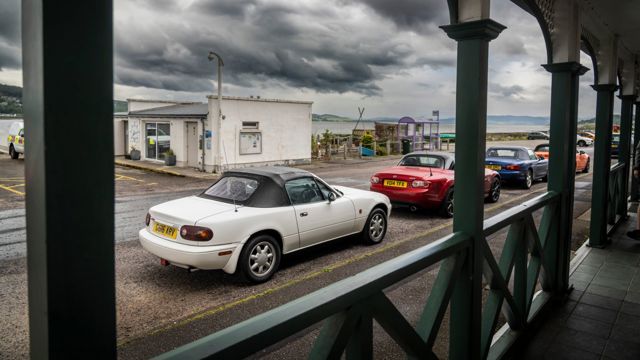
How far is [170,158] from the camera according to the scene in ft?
71.8

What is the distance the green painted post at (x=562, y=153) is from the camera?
15.2 ft

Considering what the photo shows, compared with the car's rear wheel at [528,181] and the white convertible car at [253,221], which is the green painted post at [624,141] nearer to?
the white convertible car at [253,221]

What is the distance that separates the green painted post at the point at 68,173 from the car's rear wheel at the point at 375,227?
269 inches

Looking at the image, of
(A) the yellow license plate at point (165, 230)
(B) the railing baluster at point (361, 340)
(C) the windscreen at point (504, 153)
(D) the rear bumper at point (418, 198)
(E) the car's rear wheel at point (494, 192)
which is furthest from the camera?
(C) the windscreen at point (504, 153)

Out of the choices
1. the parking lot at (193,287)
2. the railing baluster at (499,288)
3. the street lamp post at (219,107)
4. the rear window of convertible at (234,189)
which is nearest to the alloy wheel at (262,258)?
the parking lot at (193,287)

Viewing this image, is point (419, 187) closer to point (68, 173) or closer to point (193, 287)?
point (193, 287)

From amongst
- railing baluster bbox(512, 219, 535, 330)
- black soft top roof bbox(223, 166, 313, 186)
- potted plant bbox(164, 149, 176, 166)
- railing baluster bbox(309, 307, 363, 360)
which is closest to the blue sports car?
black soft top roof bbox(223, 166, 313, 186)

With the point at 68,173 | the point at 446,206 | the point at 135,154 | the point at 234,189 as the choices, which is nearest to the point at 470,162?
the point at 68,173

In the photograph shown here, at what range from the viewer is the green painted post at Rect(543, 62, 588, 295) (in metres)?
4.64

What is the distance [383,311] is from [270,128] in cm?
2038

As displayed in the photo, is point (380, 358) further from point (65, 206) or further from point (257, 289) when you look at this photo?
point (65, 206)

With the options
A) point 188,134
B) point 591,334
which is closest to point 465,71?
point 591,334

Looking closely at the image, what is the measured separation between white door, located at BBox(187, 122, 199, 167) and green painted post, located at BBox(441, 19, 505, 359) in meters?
19.2

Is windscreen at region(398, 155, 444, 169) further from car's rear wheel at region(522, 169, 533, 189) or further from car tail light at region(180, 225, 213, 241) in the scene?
car tail light at region(180, 225, 213, 241)
